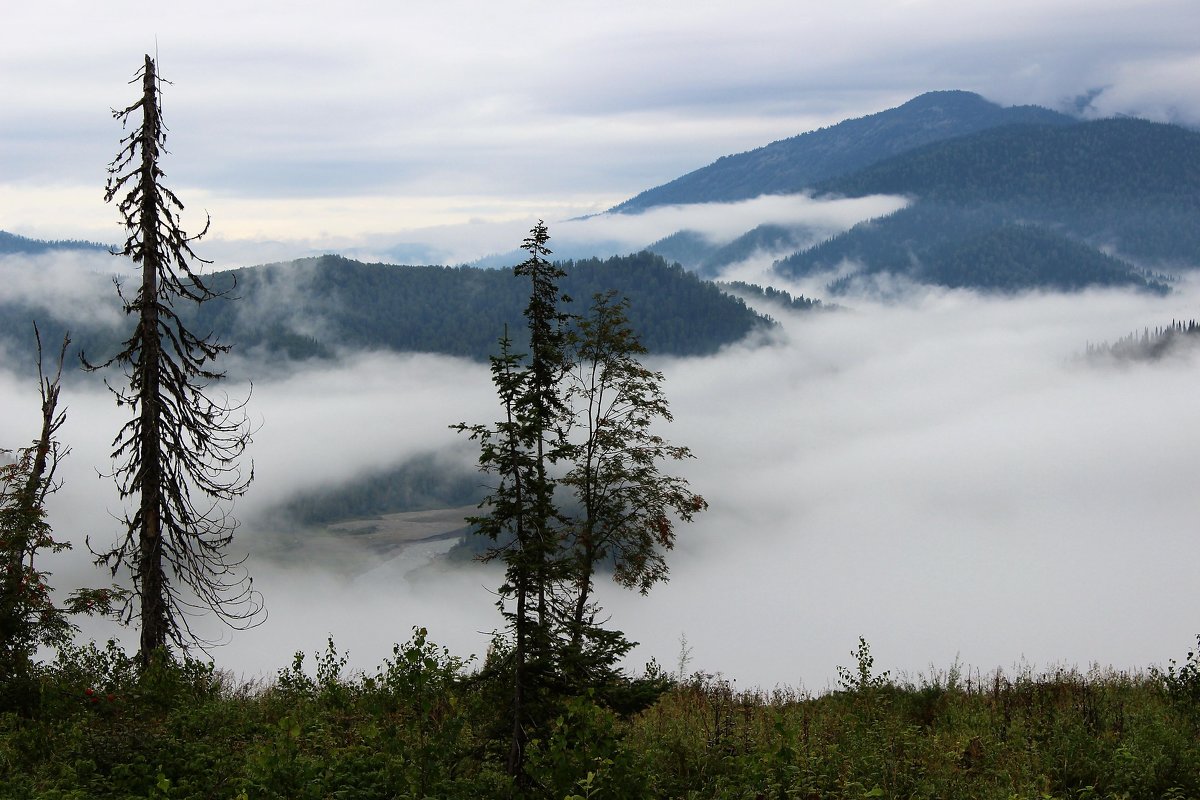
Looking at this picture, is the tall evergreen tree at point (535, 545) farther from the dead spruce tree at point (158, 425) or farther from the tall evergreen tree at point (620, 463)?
the dead spruce tree at point (158, 425)

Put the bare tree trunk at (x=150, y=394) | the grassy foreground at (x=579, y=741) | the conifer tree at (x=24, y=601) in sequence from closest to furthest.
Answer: the grassy foreground at (x=579, y=741)
the conifer tree at (x=24, y=601)
the bare tree trunk at (x=150, y=394)

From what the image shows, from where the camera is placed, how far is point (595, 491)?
21.7 m

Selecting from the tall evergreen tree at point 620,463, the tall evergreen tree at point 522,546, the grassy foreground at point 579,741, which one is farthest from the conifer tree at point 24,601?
the tall evergreen tree at point 620,463

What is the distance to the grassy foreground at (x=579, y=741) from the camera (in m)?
9.44

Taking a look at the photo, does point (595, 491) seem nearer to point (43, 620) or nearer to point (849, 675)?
point (849, 675)

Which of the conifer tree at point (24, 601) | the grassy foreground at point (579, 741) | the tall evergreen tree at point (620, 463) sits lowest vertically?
the grassy foreground at point (579, 741)

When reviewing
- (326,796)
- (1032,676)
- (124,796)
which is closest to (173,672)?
(124,796)

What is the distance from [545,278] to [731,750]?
746 centimetres

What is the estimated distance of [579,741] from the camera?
8.75 m

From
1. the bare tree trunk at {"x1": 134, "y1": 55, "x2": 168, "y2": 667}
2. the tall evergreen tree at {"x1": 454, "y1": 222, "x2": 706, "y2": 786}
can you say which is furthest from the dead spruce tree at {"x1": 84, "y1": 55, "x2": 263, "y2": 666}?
the tall evergreen tree at {"x1": 454, "y1": 222, "x2": 706, "y2": 786}

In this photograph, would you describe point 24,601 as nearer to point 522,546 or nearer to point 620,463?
point 522,546

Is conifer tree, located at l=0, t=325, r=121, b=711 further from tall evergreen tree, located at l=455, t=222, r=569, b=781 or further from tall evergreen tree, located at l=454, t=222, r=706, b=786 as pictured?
tall evergreen tree, located at l=455, t=222, r=569, b=781

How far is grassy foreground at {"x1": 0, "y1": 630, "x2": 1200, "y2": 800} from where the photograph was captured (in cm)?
944

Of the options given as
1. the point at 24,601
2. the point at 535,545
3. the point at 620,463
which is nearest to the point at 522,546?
the point at 535,545
